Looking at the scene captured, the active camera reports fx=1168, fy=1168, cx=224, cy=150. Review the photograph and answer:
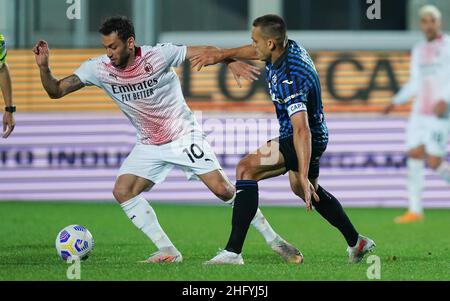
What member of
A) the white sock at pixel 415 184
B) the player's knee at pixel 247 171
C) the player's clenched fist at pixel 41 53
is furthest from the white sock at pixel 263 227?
the white sock at pixel 415 184

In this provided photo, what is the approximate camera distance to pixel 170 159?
9078 mm

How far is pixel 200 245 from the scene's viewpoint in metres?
10.8

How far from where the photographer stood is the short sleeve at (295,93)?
8.19 meters

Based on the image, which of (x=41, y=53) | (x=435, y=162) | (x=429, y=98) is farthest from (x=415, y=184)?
(x=41, y=53)

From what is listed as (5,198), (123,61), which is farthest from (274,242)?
(5,198)

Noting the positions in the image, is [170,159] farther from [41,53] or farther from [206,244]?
[206,244]

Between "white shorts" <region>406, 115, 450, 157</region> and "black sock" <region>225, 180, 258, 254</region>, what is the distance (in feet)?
25.5

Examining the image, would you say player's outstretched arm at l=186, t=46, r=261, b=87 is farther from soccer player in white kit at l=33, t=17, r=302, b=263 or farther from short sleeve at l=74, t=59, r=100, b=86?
short sleeve at l=74, t=59, r=100, b=86

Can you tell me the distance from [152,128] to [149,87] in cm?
33

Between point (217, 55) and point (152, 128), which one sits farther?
point (152, 128)

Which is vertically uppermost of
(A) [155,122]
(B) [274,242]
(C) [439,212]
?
(A) [155,122]
